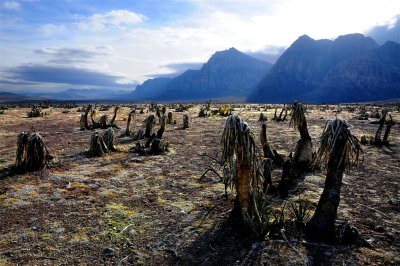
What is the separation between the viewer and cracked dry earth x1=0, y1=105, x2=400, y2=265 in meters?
6.74

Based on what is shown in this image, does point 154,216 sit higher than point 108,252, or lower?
higher

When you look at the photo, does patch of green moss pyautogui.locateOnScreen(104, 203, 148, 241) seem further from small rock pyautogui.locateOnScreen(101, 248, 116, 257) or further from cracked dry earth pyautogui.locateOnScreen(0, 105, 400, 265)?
small rock pyautogui.locateOnScreen(101, 248, 116, 257)

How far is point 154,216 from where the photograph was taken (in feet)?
28.0

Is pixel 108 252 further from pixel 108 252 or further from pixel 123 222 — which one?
pixel 123 222

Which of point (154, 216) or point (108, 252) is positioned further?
point (154, 216)

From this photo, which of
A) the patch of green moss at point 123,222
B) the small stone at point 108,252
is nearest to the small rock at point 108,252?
the small stone at point 108,252

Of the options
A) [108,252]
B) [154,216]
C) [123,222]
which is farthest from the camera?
[154,216]

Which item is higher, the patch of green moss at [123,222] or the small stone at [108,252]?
the patch of green moss at [123,222]

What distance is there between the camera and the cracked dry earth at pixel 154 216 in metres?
6.74

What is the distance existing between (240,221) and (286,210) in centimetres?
159

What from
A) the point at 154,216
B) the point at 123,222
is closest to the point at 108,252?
the point at 123,222

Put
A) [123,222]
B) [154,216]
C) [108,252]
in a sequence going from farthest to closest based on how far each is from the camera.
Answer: [154,216] < [123,222] < [108,252]

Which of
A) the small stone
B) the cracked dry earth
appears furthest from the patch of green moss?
the small stone

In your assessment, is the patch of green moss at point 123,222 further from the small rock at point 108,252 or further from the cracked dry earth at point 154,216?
the small rock at point 108,252
